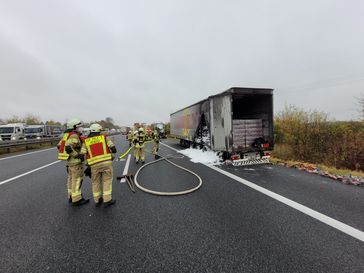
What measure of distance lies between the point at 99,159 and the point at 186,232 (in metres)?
2.34

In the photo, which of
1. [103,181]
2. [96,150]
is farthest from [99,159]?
[103,181]

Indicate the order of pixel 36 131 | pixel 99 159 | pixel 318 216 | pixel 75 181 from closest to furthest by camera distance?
pixel 318 216, pixel 99 159, pixel 75 181, pixel 36 131

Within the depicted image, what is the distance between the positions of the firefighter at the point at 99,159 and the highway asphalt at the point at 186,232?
323 mm

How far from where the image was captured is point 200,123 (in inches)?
463

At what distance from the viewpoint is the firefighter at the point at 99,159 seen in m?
3.98

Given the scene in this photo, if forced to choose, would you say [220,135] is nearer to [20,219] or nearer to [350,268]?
[350,268]

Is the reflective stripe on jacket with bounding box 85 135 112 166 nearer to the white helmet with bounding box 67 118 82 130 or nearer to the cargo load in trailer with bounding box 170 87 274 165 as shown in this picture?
the white helmet with bounding box 67 118 82 130

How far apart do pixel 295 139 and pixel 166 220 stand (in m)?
10.9

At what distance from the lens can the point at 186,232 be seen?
2.94 meters

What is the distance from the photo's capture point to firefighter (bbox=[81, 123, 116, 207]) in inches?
157

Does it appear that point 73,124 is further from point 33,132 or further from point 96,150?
point 33,132

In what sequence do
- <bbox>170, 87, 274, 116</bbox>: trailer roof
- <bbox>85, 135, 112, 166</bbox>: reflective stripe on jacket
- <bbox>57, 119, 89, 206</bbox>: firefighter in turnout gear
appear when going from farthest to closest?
<bbox>170, 87, 274, 116</bbox>: trailer roof → <bbox>57, 119, 89, 206</bbox>: firefighter in turnout gear → <bbox>85, 135, 112, 166</bbox>: reflective stripe on jacket

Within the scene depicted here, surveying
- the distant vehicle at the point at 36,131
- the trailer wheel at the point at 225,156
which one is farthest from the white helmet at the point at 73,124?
the distant vehicle at the point at 36,131

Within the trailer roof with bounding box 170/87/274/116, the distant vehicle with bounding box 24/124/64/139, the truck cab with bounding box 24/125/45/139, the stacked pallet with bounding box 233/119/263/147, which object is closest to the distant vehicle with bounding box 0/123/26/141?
the distant vehicle with bounding box 24/124/64/139
